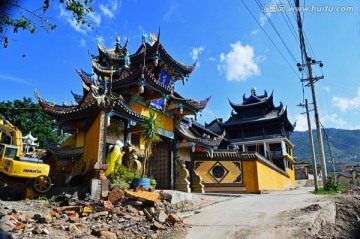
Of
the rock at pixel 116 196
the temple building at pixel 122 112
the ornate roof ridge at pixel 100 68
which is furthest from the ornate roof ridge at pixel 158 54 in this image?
the rock at pixel 116 196

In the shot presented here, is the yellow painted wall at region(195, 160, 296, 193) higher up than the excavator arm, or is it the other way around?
the excavator arm

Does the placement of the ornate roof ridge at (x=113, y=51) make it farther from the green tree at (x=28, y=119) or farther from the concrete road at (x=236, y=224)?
the green tree at (x=28, y=119)

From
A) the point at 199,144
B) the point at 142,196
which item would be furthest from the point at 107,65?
the point at 142,196

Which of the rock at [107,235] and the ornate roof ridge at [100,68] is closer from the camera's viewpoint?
the rock at [107,235]

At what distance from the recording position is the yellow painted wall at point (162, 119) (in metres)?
15.9

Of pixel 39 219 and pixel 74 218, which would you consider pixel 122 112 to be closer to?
pixel 74 218

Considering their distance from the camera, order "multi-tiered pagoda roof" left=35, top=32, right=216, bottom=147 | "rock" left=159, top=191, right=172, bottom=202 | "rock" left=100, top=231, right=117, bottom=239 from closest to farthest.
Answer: "rock" left=100, top=231, right=117, bottom=239, "rock" left=159, top=191, right=172, bottom=202, "multi-tiered pagoda roof" left=35, top=32, right=216, bottom=147

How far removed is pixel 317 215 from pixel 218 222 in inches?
124

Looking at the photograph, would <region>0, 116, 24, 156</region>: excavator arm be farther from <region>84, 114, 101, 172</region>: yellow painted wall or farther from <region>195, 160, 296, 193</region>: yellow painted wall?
<region>195, 160, 296, 193</region>: yellow painted wall

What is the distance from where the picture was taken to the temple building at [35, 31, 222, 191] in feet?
38.4

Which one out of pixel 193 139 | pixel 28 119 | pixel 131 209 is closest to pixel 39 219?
pixel 131 209

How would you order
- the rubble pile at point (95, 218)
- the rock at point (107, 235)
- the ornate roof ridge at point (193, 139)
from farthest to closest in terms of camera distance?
the ornate roof ridge at point (193, 139), the rock at point (107, 235), the rubble pile at point (95, 218)

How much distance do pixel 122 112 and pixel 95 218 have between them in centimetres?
562

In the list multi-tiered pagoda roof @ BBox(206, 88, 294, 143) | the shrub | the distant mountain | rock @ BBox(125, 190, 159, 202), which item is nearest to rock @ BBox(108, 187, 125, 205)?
rock @ BBox(125, 190, 159, 202)
